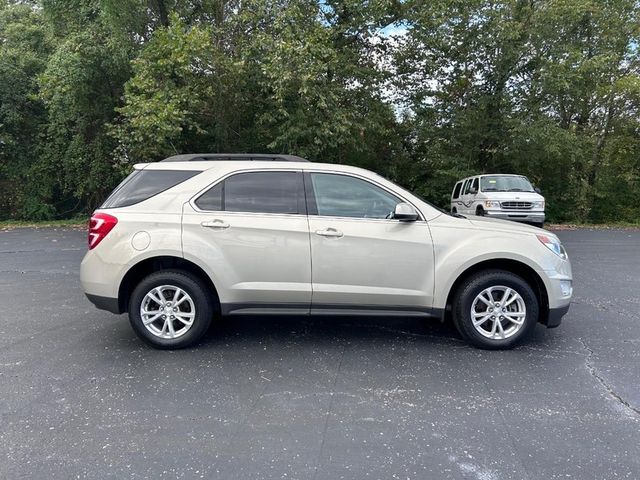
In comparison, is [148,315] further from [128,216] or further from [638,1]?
[638,1]

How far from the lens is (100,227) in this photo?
4375 millimetres

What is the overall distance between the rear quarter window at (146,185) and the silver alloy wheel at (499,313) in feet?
9.76

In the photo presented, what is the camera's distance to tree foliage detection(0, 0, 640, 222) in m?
13.3

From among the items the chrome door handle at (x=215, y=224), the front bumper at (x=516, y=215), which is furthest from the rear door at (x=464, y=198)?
the chrome door handle at (x=215, y=224)

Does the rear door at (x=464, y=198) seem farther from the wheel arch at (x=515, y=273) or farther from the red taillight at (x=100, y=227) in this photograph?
the red taillight at (x=100, y=227)

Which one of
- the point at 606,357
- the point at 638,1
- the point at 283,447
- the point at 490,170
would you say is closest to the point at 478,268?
the point at 606,357

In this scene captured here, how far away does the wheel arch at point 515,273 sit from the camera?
4.42 metres

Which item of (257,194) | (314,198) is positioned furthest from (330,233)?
(257,194)

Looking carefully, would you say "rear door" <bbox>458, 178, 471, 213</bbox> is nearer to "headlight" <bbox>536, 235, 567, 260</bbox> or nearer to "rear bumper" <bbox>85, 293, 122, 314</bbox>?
"headlight" <bbox>536, 235, 567, 260</bbox>

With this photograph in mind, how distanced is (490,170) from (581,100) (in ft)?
14.2

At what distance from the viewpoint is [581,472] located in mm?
2623

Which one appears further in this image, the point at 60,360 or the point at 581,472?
the point at 60,360

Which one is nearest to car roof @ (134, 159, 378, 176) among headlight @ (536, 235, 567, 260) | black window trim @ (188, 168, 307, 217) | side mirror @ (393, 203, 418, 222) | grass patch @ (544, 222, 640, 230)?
black window trim @ (188, 168, 307, 217)

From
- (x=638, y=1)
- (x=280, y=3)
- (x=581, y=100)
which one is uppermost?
(x=638, y=1)
